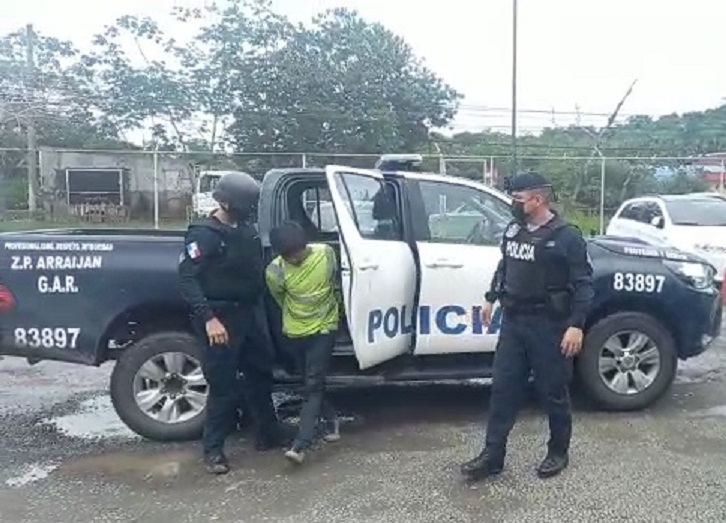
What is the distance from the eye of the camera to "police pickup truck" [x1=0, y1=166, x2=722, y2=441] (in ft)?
17.2

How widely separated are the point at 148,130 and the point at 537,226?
29.2 meters

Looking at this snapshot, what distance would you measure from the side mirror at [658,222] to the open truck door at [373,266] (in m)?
7.60

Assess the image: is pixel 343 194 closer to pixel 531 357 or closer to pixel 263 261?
pixel 263 261

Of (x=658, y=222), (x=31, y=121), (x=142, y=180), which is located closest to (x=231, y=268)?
(x=658, y=222)

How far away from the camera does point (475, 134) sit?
35.4m

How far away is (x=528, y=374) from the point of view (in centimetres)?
469

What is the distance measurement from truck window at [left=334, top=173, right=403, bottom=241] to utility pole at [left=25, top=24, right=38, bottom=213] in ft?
61.9

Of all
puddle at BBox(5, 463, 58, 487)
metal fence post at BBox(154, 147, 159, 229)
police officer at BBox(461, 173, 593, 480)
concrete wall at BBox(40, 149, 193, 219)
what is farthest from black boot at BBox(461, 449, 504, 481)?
concrete wall at BBox(40, 149, 193, 219)

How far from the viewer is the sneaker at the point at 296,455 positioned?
190 inches

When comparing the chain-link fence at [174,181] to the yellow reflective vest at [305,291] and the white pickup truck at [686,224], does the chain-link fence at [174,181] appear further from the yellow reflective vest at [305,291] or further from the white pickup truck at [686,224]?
the yellow reflective vest at [305,291]

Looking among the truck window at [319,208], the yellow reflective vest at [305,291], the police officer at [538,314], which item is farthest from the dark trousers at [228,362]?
the police officer at [538,314]

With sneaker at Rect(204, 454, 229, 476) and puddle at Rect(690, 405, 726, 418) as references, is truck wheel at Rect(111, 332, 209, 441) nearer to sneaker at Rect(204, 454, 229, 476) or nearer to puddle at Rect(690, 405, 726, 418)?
sneaker at Rect(204, 454, 229, 476)

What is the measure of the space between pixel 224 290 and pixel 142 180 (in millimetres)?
19934

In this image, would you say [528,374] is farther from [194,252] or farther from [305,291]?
[194,252]
